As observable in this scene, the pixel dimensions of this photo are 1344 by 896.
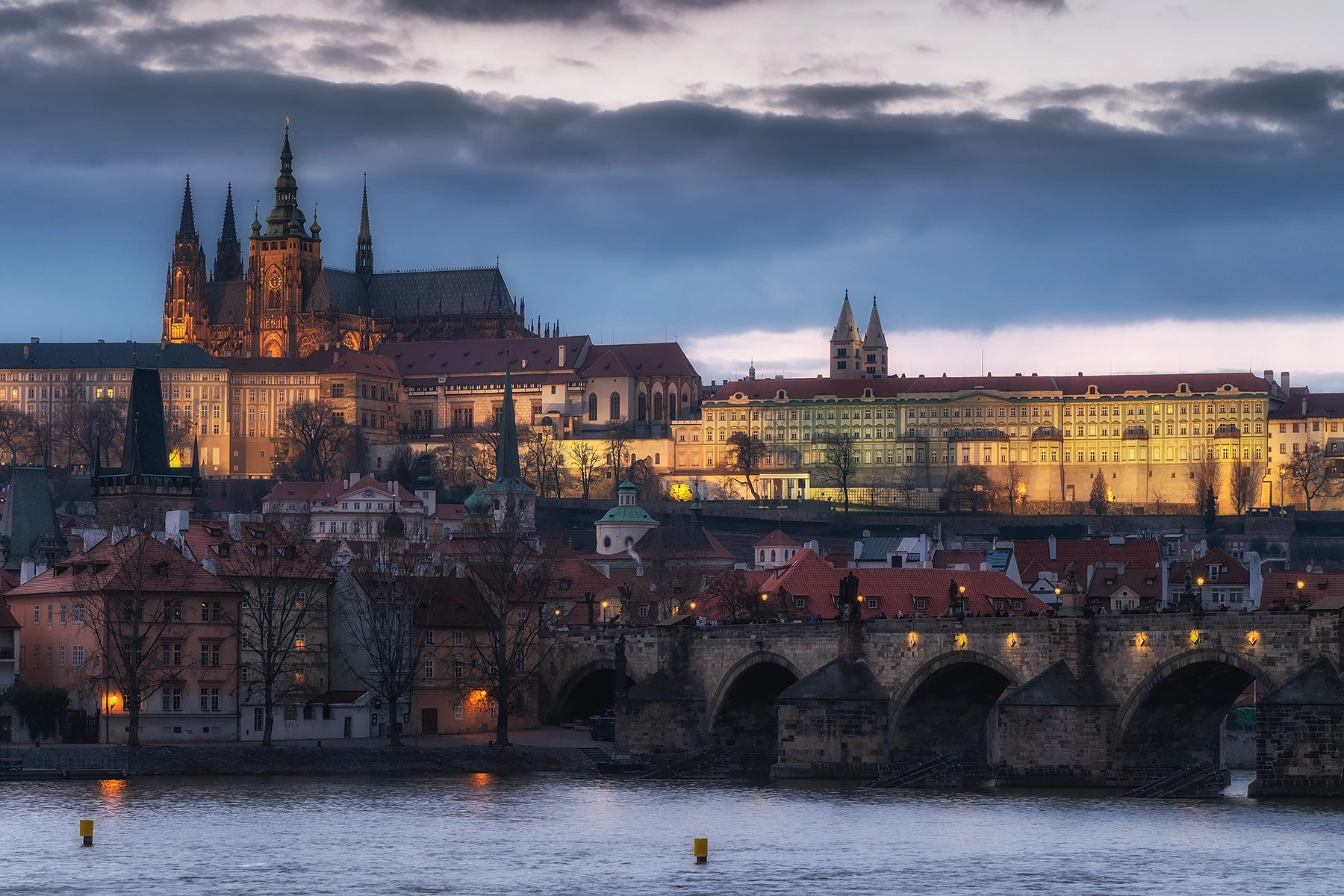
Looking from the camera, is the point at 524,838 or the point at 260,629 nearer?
the point at 524,838

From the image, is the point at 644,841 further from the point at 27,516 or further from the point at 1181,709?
the point at 27,516

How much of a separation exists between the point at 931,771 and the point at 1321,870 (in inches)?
794

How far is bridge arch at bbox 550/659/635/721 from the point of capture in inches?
3477

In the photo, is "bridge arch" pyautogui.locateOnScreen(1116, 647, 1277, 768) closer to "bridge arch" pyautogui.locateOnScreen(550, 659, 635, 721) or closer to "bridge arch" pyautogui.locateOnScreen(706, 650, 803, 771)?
"bridge arch" pyautogui.locateOnScreen(706, 650, 803, 771)

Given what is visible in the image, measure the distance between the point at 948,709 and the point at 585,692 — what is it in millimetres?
21359

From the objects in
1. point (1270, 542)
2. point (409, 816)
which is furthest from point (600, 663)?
point (1270, 542)

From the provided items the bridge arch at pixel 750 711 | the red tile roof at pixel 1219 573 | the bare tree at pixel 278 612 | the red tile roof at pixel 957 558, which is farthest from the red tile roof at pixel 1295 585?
the bare tree at pixel 278 612

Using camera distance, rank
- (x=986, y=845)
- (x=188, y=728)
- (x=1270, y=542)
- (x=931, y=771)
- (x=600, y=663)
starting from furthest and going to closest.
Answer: (x=1270, y=542) → (x=600, y=663) → (x=188, y=728) → (x=931, y=771) → (x=986, y=845)

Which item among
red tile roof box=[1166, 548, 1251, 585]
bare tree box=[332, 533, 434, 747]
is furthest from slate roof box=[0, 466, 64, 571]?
red tile roof box=[1166, 548, 1251, 585]

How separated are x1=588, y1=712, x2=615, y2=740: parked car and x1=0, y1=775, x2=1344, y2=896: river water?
11.2 meters

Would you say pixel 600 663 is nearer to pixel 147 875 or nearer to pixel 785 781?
pixel 785 781

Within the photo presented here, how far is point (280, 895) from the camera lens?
171 ft

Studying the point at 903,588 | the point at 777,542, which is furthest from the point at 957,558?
the point at 903,588

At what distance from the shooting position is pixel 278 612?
83.8 metres
